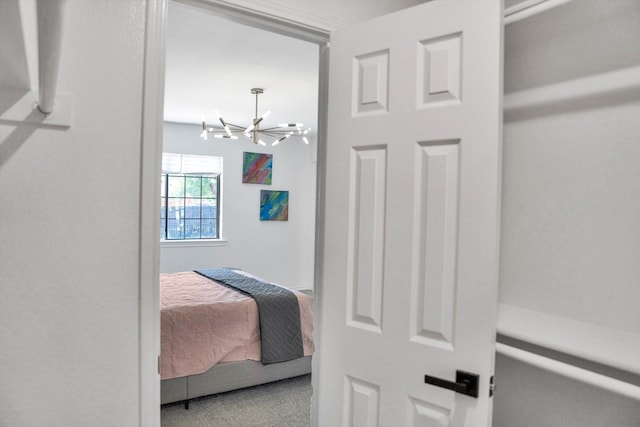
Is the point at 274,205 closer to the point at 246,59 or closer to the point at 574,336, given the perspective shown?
the point at 246,59

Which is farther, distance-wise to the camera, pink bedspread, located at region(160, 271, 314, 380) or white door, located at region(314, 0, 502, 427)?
pink bedspread, located at region(160, 271, 314, 380)

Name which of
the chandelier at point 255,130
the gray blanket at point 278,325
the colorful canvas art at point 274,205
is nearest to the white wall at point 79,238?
the gray blanket at point 278,325

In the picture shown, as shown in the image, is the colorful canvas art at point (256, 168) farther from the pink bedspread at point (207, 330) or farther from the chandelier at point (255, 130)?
the pink bedspread at point (207, 330)

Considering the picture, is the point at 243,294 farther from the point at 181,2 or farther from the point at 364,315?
the point at 181,2

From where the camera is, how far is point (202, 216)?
586 centimetres

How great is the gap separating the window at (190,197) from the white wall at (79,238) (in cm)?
453

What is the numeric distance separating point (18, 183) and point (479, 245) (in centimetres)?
132

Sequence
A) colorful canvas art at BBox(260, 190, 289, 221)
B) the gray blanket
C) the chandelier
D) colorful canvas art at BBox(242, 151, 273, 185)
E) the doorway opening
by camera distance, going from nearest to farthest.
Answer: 1. the doorway opening
2. the gray blanket
3. the chandelier
4. colorful canvas art at BBox(242, 151, 273, 185)
5. colorful canvas art at BBox(260, 190, 289, 221)

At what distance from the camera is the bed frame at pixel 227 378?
2844mm

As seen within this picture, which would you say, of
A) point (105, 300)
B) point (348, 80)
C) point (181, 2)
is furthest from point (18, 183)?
point (348, 80)

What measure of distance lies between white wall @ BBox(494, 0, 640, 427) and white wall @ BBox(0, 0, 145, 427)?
1.28 meters

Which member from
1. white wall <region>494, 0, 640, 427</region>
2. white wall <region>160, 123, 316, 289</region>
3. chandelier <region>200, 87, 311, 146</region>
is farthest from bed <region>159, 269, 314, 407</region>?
white wall <region>160, 123, 316, 289</region>

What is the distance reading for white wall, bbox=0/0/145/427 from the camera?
1076 millimetres

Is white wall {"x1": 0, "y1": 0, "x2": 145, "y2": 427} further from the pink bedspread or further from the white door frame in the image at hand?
the pink bedspread
